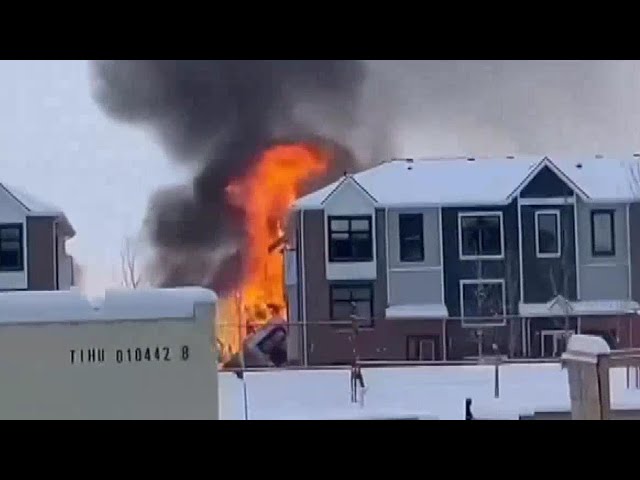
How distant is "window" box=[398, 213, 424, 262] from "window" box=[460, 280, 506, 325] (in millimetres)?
346

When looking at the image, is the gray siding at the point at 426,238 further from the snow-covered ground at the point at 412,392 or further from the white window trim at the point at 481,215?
the snow-covered ground at the point at 412,392

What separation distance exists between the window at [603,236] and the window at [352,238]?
1408 millimetres

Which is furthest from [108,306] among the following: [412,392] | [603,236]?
[603,236]

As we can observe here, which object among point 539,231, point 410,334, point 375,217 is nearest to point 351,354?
point 410,334

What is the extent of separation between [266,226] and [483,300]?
4.73 feet

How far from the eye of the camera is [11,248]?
7094 mm

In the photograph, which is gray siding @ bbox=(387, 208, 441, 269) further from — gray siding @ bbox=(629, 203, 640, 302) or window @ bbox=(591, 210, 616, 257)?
gray siding @ bbox=(629, 203, 640, 302)

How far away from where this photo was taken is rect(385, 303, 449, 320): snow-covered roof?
25.9ft

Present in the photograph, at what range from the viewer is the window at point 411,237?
8.20 m

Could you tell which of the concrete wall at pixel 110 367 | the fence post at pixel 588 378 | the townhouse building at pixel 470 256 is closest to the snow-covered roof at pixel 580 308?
the townhouse building at pixel 470 256

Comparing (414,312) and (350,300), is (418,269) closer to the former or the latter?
(414,312)

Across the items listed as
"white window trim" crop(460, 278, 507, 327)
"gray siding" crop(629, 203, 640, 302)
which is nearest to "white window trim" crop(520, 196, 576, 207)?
"gray siding" crop(629, 203, 640, 302)

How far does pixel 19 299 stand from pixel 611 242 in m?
4.27
